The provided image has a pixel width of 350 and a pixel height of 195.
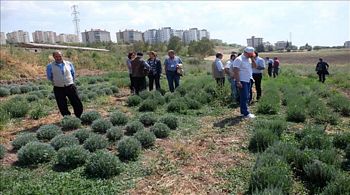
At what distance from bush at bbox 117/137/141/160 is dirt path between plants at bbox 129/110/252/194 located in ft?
0.68

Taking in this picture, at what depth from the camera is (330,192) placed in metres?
3.98

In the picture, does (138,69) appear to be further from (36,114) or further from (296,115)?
(296,115)

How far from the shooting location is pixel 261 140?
20.1 feet

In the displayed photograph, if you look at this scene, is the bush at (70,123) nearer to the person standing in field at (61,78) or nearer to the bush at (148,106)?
the person standing in field at (61,78)

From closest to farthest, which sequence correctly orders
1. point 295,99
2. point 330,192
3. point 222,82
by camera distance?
point 330,192 < point 295,99 < point 222,82

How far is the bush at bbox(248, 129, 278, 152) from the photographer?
6078 millimetres

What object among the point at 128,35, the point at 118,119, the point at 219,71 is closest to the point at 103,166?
the point at 118,119

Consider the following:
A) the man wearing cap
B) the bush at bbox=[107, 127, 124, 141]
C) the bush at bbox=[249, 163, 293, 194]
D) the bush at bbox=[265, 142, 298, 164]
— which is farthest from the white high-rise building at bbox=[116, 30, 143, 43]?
the bush at bbox=[249, 163, 293, 194]

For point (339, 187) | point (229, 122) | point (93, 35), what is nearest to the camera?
point (339, 187)

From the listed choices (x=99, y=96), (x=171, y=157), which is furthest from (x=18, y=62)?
(x=171, y=157)

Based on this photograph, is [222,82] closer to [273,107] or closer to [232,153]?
[273,107]

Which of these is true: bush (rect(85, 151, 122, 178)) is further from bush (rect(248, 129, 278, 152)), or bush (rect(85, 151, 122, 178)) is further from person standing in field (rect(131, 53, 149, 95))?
person standing in field (rect(131, 53, 149, 95))

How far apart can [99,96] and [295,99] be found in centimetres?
667

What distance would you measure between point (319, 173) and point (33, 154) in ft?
13.6
